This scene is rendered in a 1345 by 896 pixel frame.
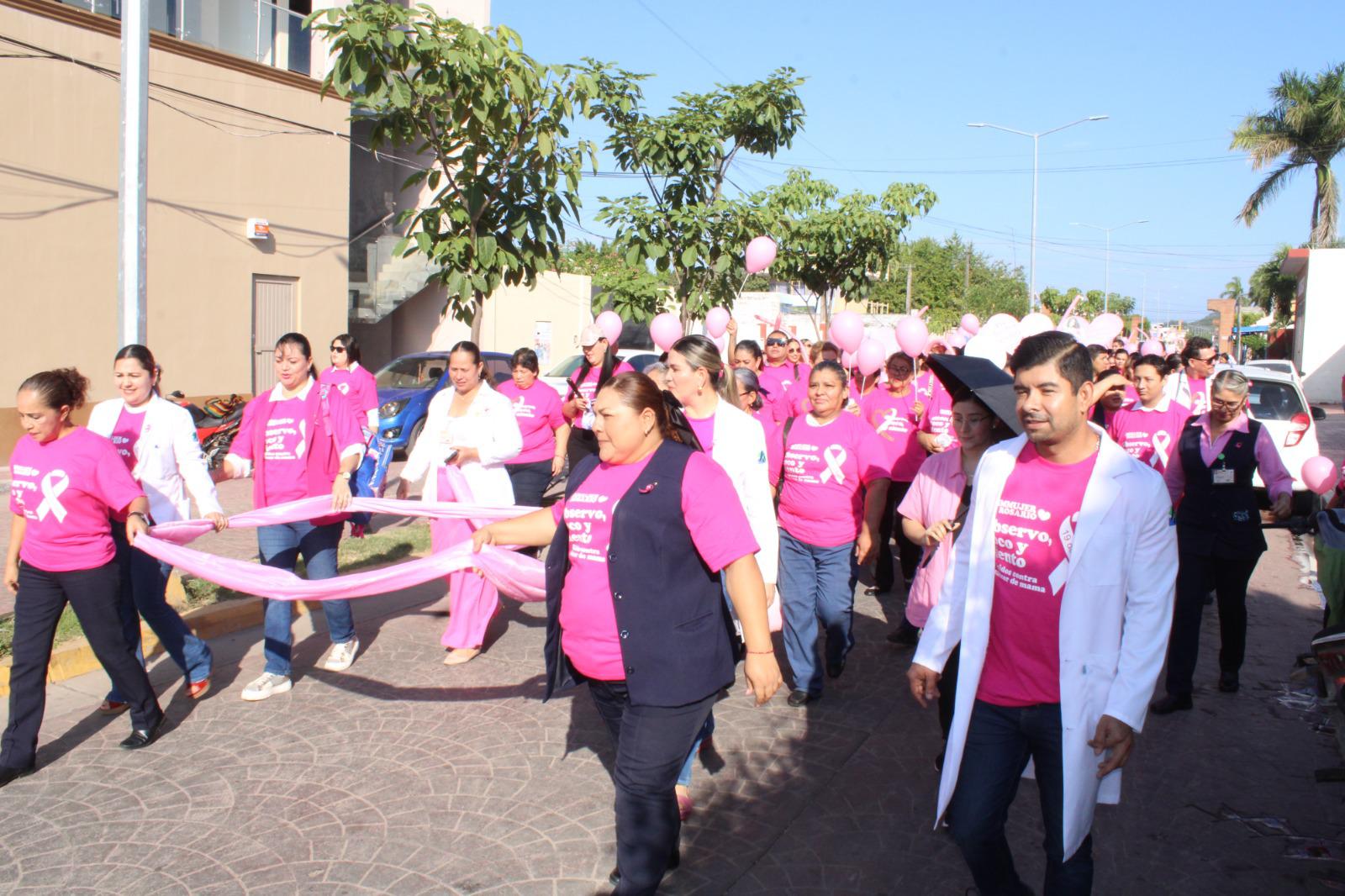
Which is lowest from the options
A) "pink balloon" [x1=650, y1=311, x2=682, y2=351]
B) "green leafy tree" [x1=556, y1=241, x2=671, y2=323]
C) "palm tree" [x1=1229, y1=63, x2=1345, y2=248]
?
→ "pink balloon" [x1=650, y1=311, x2=682, y2=351]

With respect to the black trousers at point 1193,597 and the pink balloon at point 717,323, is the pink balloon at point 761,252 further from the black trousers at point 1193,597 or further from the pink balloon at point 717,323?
the black trousers at point 1193,597

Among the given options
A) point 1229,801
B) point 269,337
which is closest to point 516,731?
point 1229,801

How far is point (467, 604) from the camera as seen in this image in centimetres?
658

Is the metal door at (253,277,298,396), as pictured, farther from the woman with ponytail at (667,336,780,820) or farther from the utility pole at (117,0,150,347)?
the woman with ponytail at (667,336,780,820)

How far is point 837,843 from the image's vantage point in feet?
14.3

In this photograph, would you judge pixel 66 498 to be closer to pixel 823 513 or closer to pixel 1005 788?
pixel 823 513

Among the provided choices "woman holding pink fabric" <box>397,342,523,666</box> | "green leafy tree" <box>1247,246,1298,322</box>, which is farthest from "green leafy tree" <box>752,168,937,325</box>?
"green leafy tree" <box>1247,246,1298,322</box>

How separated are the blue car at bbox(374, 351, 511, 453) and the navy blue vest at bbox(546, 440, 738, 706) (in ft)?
35.6

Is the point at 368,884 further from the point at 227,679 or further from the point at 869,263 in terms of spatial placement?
the point at 869,263

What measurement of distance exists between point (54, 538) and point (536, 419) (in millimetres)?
3910

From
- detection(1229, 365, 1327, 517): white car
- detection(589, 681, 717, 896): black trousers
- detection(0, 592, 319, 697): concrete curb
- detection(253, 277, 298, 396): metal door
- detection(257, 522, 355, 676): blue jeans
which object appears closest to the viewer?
detection(589, 681, 717, 896): black trousers

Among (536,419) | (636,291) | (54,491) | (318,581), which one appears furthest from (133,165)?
(636,291)

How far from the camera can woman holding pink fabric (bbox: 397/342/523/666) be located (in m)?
6.61

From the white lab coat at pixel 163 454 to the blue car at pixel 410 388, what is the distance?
27.0 feet
